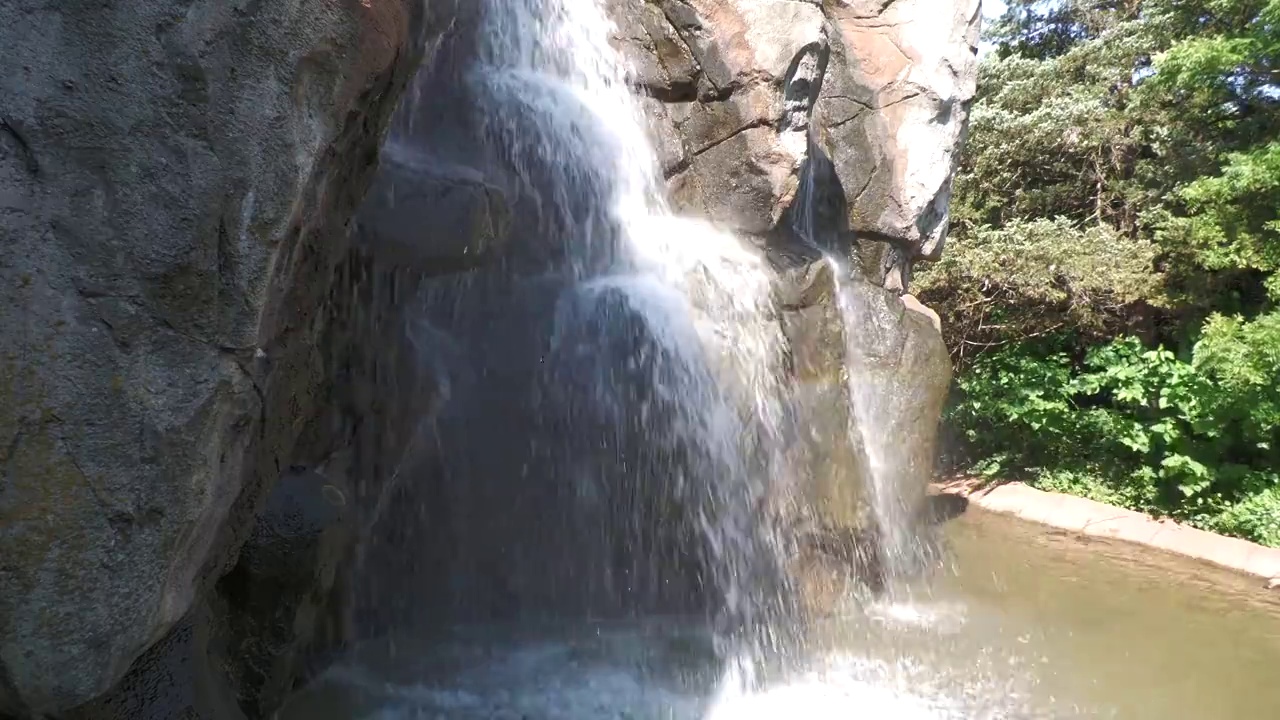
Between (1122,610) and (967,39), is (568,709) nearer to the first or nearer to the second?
(1122,610)

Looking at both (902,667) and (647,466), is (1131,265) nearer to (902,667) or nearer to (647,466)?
(902,667)

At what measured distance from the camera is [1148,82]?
10.2 meters

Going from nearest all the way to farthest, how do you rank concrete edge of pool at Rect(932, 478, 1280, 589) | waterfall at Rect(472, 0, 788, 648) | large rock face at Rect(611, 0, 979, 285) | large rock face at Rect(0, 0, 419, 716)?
large rock face at Rect(0, 0, 419, 716), waterfall at Rect(472, 0, 788, 648), large rock face at Rect(611, 0, 979, 285), concrete edge of pool at Rect(932, 478, 1280, 589)

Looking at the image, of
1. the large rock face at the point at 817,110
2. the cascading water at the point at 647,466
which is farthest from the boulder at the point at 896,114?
the cascading water at the point at 647,466

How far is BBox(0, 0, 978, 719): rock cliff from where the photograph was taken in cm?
233

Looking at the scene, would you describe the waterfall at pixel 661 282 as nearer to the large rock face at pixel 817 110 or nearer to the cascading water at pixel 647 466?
the cascading water at pixel 647 466

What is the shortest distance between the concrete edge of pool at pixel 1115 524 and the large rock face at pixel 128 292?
25.1 ft

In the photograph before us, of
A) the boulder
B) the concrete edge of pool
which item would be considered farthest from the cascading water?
the concrete edge of pool

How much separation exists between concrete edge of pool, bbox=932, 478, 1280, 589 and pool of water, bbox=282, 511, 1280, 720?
68 cm

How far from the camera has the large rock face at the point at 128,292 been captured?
2281 mm

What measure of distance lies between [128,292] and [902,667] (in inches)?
173

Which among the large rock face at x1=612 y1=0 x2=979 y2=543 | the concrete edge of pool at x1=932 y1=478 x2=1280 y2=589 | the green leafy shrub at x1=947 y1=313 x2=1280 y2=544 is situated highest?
the large rock face at x1=612 y1=0 x2=979 y2=543

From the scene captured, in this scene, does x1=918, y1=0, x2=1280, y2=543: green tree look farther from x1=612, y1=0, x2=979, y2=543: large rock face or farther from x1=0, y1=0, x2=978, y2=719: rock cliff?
x1=0, y1=0, x2=978, y2=719: rock cliff

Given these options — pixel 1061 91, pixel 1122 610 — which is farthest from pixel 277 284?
pixel 1061 91
